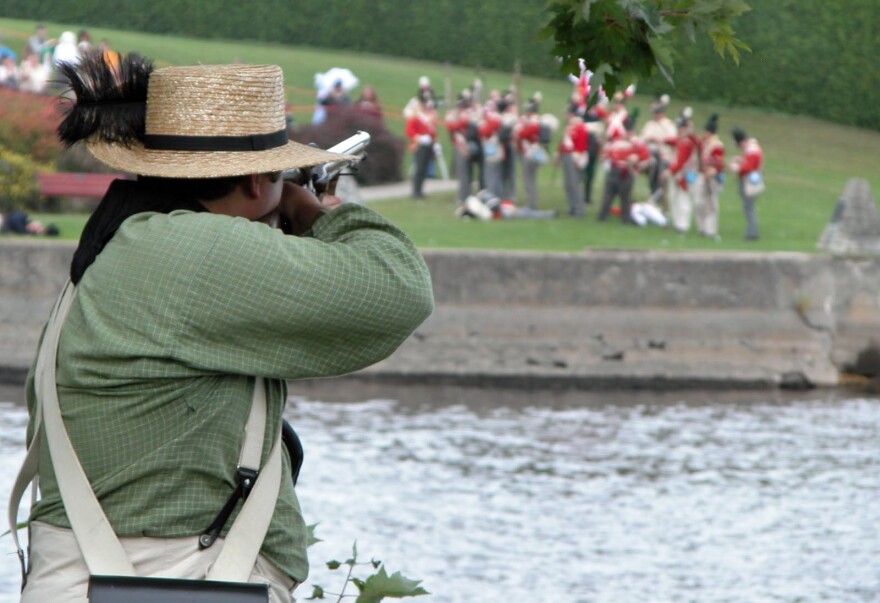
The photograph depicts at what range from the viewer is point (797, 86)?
1522 inches

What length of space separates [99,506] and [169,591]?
20 cm

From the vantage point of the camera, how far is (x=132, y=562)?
9.33 feet

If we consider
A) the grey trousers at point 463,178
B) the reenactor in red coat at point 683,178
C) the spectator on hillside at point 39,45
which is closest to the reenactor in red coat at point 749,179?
the reenactor in red coat at point 683,178

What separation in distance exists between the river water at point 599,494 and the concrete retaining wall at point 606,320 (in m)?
0.52

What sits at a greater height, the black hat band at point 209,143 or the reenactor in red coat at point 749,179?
the black hat band at point 209,143

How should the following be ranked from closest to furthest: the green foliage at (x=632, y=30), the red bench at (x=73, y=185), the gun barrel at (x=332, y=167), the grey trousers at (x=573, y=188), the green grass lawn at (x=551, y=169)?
the gun barrel at (x=332, y=167) < the green foliage at (x=632, y=30) < the green grass lawn at (x=551, y=169) < the red bench at (x=73, y=185) < the grey trousers at (x=573, y=188)

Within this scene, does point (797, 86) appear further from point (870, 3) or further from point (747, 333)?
point (747, 333)

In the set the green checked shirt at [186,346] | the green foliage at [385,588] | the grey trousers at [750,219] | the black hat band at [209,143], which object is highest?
the black hat band at [209,143]

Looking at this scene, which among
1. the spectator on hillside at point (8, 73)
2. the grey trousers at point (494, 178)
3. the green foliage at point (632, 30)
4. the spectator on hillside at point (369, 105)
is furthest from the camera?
the spectator on hillside at point (8, 73)

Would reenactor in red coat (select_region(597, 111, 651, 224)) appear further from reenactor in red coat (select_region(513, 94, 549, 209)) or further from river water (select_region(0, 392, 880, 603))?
river water (select_region(0, 392, 880, 603))

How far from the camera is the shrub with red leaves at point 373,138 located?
84.3 feet

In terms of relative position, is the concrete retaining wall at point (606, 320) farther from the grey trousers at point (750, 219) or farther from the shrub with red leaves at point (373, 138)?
the shrub with red leaves at point (373, 138)

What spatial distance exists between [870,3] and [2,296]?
2620cm

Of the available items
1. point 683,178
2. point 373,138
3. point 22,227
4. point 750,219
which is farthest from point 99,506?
point 373,138
